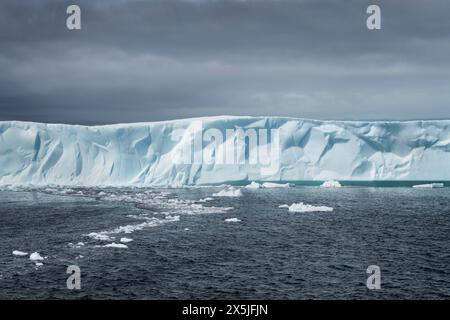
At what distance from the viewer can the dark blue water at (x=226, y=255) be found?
1479 cm

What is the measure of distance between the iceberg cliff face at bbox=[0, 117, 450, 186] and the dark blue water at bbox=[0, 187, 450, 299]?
2597 cm

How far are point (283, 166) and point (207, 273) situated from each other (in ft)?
153

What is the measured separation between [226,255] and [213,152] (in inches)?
1651

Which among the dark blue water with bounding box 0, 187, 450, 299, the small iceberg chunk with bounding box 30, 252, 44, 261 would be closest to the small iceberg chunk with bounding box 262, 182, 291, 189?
the dark blue water with bounding box 0, 187, 450, 299

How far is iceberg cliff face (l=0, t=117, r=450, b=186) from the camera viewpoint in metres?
60.4

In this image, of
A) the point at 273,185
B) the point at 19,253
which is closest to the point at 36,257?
the point at 19,253

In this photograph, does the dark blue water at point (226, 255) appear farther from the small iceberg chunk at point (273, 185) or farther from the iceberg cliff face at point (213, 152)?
the small iceberg chunk at point (273, 185)

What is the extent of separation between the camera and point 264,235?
25500 mm

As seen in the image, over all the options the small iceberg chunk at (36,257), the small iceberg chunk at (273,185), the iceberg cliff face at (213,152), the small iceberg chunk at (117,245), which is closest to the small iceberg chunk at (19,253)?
the small iceberg chunk at (36,257)

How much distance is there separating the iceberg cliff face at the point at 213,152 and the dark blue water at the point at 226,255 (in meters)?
26.0

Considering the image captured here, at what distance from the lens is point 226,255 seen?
19.9 meters

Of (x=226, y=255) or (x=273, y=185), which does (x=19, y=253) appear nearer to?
(x=226, y=255)
